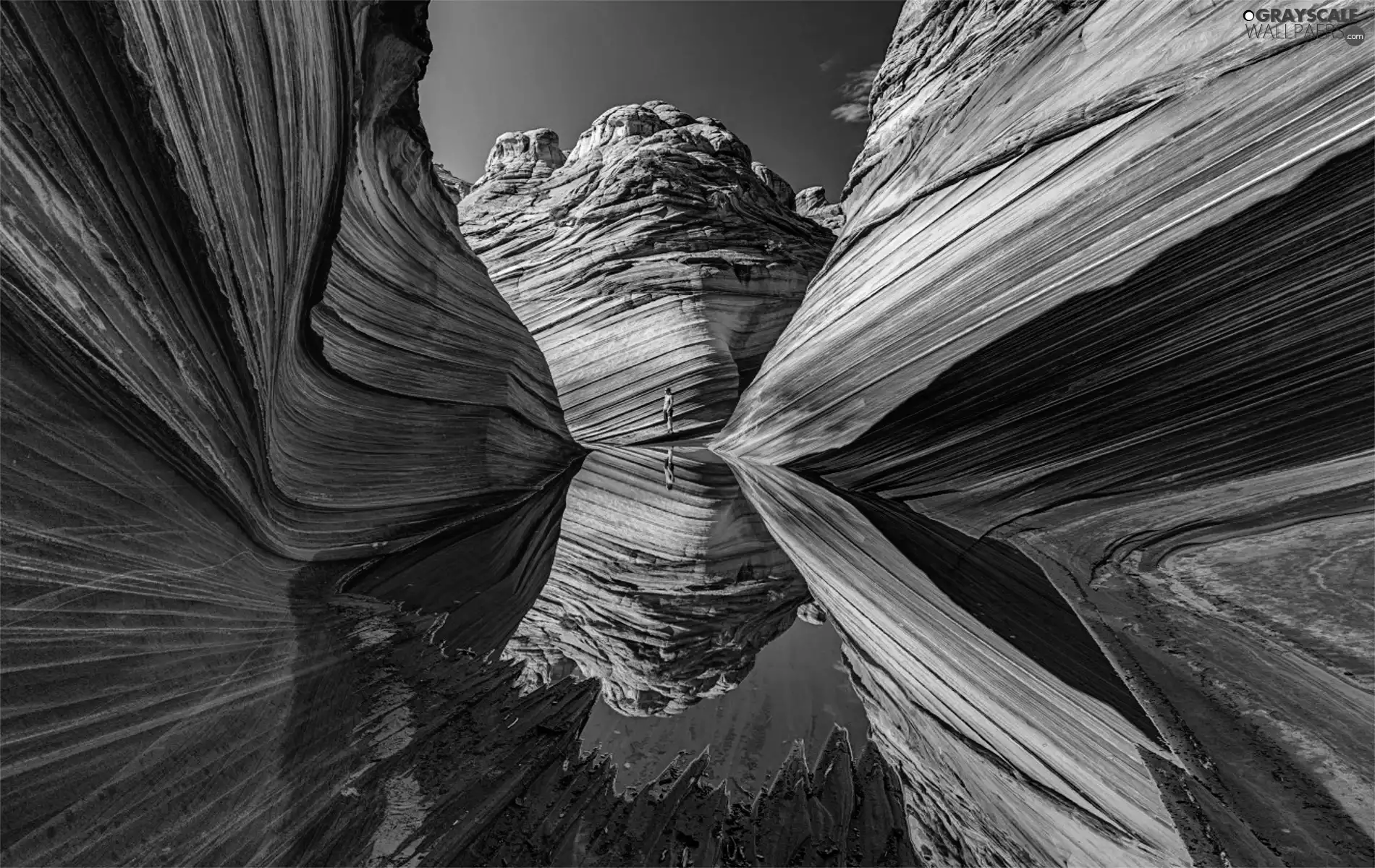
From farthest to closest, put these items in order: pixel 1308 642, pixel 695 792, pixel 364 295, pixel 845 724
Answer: pixel 845 724, pixel 364 295, pixel 695 792, pixel 1308 642

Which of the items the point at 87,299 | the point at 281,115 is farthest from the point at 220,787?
the point at 281,115

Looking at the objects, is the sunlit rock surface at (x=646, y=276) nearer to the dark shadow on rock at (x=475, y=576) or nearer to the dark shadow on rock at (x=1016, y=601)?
the dark shadow on rock at (x=475, y=576)

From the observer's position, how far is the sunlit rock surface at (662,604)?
3.14m

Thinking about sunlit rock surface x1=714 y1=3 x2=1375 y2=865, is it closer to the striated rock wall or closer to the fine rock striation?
the fine rock striation

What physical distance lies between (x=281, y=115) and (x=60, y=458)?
1167 millimetres

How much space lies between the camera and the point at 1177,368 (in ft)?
6.08

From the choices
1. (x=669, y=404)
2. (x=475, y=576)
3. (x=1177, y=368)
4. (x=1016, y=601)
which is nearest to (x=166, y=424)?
(x=475, y=576)

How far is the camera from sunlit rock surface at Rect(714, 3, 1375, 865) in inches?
41.4

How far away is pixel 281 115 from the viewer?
60.4 inches

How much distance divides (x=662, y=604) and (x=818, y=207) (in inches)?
370

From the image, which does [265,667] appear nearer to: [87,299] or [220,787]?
[220,787]

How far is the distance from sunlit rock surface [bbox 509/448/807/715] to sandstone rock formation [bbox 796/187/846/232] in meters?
7.74

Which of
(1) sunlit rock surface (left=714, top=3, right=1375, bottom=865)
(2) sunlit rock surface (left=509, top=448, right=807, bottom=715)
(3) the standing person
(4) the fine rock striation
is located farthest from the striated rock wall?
(3) the standing person

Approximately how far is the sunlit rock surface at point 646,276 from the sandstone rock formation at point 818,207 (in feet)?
11.6
